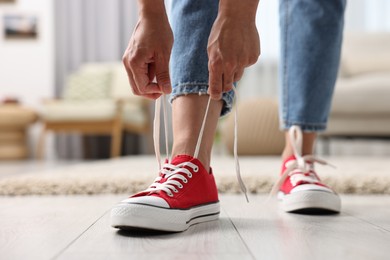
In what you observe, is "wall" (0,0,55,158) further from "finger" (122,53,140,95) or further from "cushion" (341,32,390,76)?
"finger" (122,53,140,95)

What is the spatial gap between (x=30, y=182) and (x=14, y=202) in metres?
0.25

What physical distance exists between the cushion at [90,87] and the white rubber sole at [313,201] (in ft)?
11.8

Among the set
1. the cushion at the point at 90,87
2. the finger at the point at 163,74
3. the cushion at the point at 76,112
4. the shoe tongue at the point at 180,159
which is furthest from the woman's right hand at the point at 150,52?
the cushion at the point at 90,87

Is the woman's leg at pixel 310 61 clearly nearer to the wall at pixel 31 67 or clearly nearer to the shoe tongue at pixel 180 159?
the shoe tongue at pixel 180 159

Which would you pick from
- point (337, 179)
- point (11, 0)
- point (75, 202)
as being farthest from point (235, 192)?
point (11, 0)

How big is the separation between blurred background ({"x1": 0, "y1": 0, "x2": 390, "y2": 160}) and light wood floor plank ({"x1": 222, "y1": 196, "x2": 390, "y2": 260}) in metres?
2.82

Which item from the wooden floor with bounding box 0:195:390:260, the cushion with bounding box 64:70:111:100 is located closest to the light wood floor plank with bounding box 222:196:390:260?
the wooden floor with bounding box 0:195:390:260

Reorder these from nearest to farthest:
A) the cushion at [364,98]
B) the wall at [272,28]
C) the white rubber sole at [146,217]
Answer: the white rubber sole at [146,217], the cushion at [364,98], the wall at [272,28]

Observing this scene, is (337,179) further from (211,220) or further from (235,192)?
(211,220)

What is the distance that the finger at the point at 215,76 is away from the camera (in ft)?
2.44

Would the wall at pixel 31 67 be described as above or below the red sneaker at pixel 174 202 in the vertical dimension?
Answer: above

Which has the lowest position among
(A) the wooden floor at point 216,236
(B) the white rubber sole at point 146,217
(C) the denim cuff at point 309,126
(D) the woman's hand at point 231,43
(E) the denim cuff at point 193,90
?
(A) the wooden floor at point 216,236

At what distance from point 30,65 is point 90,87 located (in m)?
0.79

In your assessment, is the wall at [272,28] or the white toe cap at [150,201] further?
the wall at [272,28]
